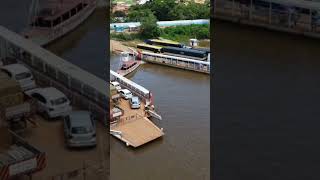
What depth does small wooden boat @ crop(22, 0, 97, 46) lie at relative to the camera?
10.9 ft

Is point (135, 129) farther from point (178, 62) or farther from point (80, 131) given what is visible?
point (178, 62)

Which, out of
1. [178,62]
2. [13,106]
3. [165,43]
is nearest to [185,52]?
[178,62]

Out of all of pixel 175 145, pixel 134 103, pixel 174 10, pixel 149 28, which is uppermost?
pixel 174 10

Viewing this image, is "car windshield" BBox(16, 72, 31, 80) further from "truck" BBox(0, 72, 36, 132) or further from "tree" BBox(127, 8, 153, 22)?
"tree" BBox(127, 8, 153, 22)

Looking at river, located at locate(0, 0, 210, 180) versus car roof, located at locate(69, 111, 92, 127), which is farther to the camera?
river, located at locate(0, 0, 210, 180)

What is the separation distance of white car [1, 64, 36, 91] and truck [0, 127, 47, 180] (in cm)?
45

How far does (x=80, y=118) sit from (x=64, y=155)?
0.53ft

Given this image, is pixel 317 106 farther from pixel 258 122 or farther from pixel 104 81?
pixel 104 81

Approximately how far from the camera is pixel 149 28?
3.92 meters

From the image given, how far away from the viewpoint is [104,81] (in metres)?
2.47

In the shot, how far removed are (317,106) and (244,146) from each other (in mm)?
502

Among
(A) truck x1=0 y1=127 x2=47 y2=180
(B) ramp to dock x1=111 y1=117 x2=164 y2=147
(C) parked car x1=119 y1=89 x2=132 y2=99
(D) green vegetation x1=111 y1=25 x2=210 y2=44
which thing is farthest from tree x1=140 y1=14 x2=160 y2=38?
(A) truck x1=0 y1=127 x2=47 y2=180

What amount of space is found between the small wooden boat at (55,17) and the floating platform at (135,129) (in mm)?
751

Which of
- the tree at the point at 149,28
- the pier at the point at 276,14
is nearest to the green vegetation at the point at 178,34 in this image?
the tree at the point at 149,28
